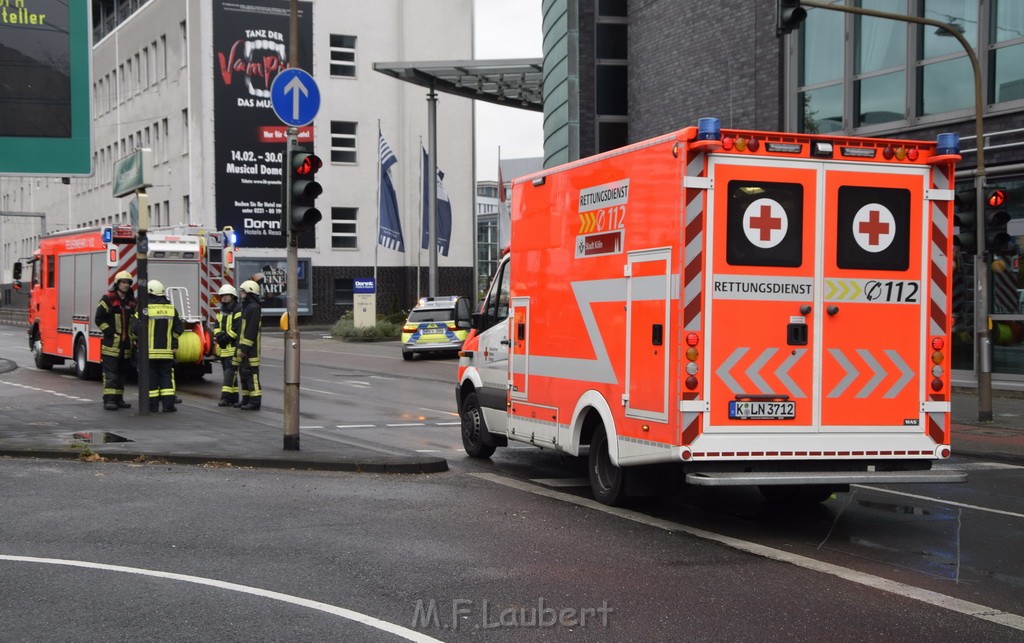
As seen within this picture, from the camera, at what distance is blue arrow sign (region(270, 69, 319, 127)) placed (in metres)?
12.8

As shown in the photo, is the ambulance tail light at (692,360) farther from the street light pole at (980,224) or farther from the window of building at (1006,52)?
the window of building at (1006,52)

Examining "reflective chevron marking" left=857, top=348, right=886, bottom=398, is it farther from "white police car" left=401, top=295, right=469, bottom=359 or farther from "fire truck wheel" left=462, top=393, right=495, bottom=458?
"white police car" left=401, top=295, right=469, bottom=359

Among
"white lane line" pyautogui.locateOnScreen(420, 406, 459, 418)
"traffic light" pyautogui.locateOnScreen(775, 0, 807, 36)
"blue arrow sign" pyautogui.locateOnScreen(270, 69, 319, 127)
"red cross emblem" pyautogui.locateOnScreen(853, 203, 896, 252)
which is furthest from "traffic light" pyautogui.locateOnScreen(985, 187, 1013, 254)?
"blue arrow sign" pyautogui.locateOnScreen(270, 69, 319, 127)

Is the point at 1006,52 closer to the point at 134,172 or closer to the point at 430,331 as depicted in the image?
the point at 134,172

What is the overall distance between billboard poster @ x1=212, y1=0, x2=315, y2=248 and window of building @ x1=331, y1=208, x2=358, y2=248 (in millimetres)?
1719

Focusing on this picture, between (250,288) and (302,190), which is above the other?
(302,190)

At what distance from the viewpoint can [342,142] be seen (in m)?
58.5

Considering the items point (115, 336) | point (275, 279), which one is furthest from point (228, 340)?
point (275, 279)

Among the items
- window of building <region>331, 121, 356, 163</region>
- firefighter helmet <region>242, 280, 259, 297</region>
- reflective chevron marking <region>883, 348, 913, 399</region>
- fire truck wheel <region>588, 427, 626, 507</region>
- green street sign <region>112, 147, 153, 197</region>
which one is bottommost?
fire truck wheel <region>588, 427, 626, 507</region>

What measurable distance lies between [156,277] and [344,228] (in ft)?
118

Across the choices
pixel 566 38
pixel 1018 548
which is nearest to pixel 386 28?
pixel 566 38

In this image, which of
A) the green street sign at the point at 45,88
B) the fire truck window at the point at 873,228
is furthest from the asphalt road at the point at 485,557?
the green street sign at the point at 45,88

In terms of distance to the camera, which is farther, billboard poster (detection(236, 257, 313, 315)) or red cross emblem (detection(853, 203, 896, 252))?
billboard poster (detection(236, 257, 313, 315))

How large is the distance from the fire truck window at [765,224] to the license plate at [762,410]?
102 centimetres
